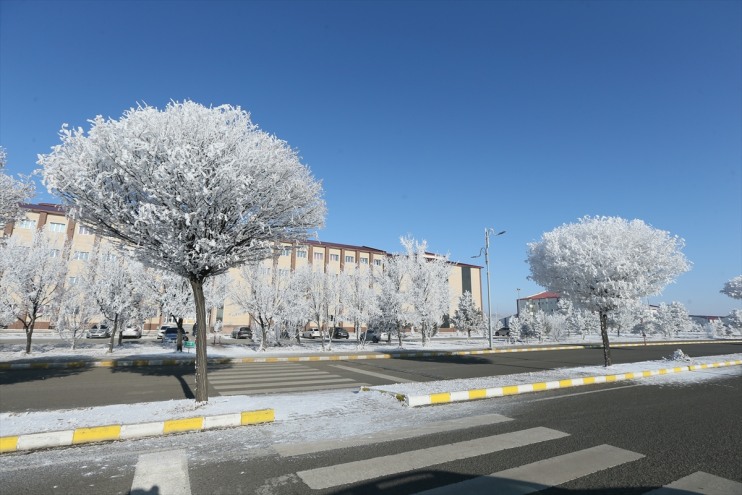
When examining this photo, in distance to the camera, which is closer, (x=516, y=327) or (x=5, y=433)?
(x=5, y=433)

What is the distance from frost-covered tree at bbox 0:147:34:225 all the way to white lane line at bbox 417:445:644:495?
13.3m

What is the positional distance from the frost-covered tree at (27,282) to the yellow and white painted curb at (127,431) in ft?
68.4

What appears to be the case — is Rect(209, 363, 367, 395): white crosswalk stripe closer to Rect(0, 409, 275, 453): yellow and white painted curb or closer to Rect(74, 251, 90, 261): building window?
Rect(0, 409, 275, 453): yellow and white painted curb

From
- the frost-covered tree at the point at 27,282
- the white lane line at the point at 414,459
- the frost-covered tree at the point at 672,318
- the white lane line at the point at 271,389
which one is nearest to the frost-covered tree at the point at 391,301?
the white lane line at the point at 271,389

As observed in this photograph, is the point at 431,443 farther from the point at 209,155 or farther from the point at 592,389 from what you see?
the point at 592,389

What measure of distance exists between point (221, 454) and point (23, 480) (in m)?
2.17

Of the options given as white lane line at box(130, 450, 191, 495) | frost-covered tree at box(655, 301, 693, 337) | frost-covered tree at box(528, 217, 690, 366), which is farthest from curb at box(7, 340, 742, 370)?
frost-covered tree at box(655, 301, 693, 337)

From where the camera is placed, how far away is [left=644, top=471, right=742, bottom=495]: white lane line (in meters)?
3.97

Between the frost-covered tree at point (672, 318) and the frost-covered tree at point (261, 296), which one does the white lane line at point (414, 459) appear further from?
the frost-covered tree at point (672, 318)

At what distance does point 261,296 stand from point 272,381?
1638 centimetres

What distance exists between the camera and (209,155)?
24.9ft

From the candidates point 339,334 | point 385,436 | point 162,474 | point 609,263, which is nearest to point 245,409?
point 162,474

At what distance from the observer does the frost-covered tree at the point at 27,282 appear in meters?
22.0

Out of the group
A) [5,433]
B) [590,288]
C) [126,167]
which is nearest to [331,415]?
[5,433]
